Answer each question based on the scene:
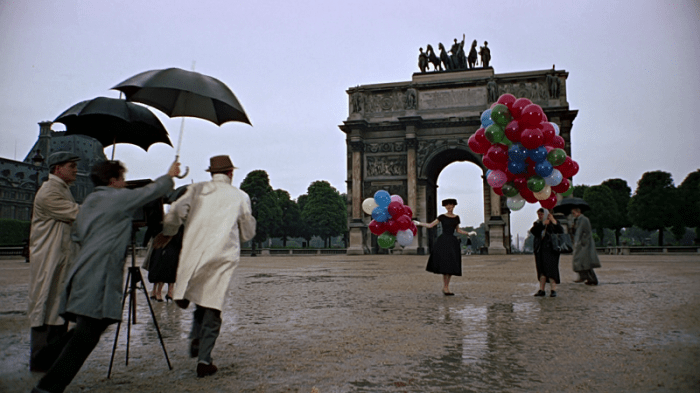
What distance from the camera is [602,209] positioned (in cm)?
6525

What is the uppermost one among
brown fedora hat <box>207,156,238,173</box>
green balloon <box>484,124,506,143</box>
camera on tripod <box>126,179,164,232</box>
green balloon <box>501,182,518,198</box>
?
green balloon <box>484,124,506,143</box>

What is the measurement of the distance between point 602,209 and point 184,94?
6822 cm

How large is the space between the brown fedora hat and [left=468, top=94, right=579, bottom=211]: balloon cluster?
6368 mm

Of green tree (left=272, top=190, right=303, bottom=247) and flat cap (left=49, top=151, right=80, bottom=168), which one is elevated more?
green tree (left=272, top=190, right=303, bottom=247)

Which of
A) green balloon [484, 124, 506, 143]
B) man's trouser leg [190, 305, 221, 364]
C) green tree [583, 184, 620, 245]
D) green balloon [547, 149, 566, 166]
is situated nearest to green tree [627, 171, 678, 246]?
green tree [583, 184, 620, 245]

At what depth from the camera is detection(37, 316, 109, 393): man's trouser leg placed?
3445 millimetres

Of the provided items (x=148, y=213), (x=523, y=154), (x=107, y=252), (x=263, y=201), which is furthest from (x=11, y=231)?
(x=107, y=252)

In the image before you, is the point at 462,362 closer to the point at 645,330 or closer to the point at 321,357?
the point at 321,357

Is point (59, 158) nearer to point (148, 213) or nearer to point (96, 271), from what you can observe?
point (148, 213)

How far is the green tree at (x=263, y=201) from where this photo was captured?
63.3 m

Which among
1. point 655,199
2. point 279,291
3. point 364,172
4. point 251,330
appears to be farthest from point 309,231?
point 251,330

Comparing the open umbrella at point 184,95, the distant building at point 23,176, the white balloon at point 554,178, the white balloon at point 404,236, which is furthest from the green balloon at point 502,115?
the distant building at point 23,176

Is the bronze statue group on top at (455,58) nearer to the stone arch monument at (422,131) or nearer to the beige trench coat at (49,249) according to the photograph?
the stone arch monument at (422,131)

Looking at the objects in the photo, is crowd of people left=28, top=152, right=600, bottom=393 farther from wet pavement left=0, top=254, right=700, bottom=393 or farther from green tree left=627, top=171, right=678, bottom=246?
green tree left=627, top=171, right=678, bottom=246
